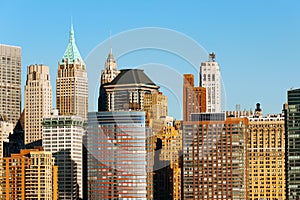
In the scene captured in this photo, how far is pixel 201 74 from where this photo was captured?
4338 centimetres

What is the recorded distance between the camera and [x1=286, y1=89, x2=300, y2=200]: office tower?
1577 inches

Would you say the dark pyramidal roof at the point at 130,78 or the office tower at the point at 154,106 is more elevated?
the dark pyramidal roof at the point at 130,78

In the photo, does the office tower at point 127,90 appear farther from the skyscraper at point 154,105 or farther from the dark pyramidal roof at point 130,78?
the skyscraper at point 154,105

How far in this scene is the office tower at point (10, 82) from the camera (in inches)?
2333

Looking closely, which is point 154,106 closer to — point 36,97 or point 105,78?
point 105,78

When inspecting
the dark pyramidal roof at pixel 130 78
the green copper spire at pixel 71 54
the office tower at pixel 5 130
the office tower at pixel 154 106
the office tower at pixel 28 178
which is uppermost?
the green copper spire at pixel 71 54

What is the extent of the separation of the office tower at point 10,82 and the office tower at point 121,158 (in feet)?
51.8

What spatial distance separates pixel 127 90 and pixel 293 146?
7181 millimetres

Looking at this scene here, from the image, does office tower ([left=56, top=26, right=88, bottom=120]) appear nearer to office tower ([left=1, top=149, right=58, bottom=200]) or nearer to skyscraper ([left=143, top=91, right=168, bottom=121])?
office tower ([left=1, top=149, right=58, bottom=200])

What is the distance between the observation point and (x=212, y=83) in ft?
143

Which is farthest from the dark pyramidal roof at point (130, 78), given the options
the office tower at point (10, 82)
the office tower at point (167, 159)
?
the office tower at point (10, 82)

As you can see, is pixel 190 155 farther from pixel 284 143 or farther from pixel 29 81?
pixel 29 81

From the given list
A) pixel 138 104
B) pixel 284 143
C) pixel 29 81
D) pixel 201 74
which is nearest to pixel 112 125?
pixel 138 104

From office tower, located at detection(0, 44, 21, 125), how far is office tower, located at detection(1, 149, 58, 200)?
13829 mm
